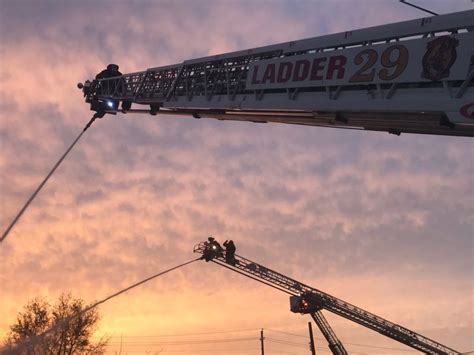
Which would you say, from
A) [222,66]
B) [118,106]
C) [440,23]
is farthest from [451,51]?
[118,106]

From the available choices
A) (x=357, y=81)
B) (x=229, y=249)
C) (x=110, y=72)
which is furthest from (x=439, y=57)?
(x=229, y=249)

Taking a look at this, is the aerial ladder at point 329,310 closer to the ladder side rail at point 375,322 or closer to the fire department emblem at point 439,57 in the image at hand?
the ladder side rail at point 375,322

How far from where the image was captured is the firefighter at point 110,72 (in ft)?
70.0

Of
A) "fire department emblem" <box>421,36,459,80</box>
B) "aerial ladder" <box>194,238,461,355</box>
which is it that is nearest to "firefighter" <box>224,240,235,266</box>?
"aerial ladder" <box>194,238,461,355</box>

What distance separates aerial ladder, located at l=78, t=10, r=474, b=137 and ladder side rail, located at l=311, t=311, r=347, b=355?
21425 mm

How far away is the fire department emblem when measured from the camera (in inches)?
389

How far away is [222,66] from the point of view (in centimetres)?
1525

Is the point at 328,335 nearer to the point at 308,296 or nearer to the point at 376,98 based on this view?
the point at 308,296

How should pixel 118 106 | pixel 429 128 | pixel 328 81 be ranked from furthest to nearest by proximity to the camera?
1. pixel 118 106
2. pixel 328 81
3. pixel 429 128

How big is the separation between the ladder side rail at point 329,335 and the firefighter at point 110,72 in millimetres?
20442

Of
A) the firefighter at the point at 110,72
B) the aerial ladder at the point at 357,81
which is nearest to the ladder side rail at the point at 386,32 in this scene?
the aerial ladder at the point at 357,81

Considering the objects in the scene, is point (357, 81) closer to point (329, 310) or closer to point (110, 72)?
point (110, 72)

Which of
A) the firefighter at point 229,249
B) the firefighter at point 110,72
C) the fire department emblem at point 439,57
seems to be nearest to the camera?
the fire department emblem at point 439,57

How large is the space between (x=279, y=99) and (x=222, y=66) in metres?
2.78
